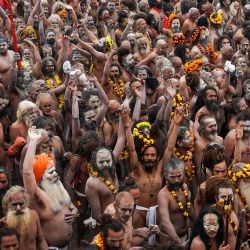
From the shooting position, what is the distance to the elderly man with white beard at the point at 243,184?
650 centimetres

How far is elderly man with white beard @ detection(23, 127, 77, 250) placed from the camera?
6.09 meters

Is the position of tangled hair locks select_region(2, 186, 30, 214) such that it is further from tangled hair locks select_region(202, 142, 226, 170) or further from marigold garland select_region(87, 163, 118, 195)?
tangled hair locks select_region(202, 142, 226, 170)

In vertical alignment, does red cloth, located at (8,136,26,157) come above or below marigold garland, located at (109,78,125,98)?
below

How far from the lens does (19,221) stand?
5.70 m

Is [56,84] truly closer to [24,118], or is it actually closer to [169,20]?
[24,118]

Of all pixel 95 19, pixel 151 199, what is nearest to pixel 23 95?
pixel 151 199

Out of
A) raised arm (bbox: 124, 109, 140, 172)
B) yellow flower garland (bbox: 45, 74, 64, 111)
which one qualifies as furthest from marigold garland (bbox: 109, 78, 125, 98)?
raised arm (bbox: 124, 109, 140, 172)

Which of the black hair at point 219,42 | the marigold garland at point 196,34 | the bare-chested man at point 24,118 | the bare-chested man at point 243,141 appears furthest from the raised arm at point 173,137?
the marigold garland at point 196,34

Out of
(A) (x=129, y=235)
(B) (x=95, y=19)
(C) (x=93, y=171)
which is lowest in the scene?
(A) (x=129, y=235)

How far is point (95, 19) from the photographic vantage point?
43.6ft

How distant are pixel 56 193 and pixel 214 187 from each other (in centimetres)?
147

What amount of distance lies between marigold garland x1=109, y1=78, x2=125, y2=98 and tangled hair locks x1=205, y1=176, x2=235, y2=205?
139 inches

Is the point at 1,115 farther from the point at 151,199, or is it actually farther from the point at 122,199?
the point at 122,199

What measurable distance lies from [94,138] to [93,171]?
0.55 metres
